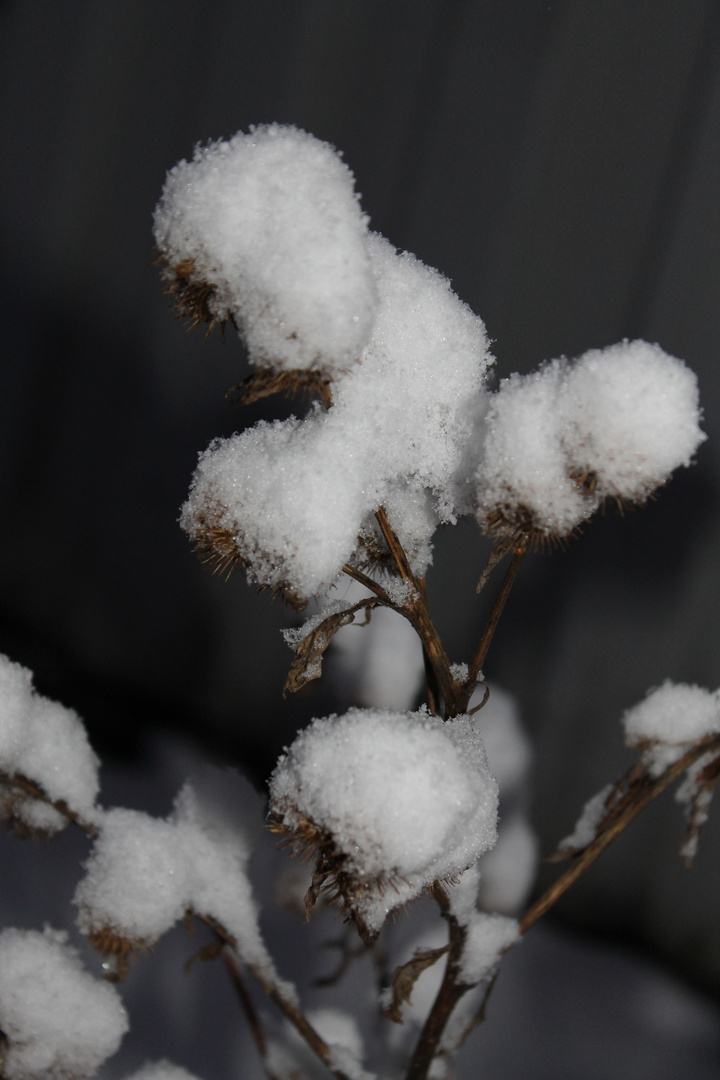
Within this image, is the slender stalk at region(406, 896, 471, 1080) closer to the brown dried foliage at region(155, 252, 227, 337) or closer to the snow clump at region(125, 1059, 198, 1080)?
the snow clump at region(125, 1059, 198, 1080)

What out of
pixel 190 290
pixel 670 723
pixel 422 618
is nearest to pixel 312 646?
pixel 422 618

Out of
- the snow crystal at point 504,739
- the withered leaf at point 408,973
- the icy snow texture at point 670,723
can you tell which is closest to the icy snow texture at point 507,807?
the snow crystal at point 504,739

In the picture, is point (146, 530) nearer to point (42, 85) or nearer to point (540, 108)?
point (42, 85)

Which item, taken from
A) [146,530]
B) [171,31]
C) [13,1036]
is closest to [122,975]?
[13,1036]

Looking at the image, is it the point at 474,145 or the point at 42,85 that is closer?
the point at 474,145

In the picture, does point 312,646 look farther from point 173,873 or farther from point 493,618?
point 173,873

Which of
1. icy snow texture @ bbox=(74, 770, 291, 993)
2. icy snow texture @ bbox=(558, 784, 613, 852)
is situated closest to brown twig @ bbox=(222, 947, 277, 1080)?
icy snow texture @ bbox=(74, 770, 291, 993)

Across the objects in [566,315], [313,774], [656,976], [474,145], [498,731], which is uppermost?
[474,145]
